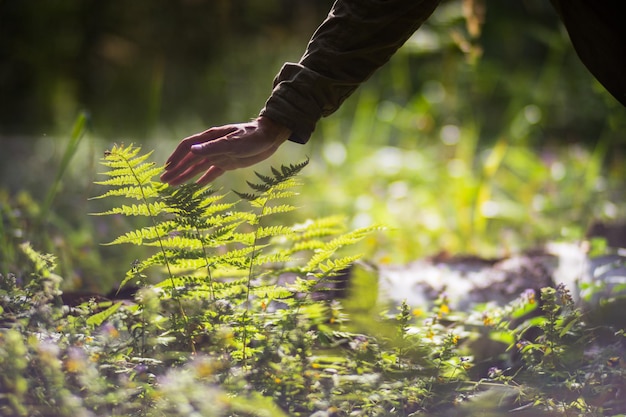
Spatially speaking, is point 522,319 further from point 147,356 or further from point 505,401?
point 147,356

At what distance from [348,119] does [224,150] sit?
5.12 meters

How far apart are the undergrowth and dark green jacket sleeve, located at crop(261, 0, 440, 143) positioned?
0.52 ft

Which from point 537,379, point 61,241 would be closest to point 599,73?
point 537,379

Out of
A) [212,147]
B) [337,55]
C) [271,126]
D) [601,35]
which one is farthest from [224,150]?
[601,35]

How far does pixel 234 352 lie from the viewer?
6.49 feet

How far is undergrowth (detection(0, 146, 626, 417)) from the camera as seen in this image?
183 centimetres

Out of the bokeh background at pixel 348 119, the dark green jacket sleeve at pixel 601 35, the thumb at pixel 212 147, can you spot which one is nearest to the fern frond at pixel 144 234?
the thumb at pixel 212 147

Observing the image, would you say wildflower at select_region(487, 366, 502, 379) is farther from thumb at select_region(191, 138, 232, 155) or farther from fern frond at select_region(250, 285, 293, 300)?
thumb at select_region(191, 138, 232, 155)

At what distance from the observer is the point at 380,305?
2.63 metres

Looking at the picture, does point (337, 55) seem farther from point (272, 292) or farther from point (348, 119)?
point (348, 119)

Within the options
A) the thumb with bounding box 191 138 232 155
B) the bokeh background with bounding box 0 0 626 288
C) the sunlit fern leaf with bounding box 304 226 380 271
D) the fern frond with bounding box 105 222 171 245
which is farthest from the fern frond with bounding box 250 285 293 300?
the bokeh background with bounding box 0 0 626 288

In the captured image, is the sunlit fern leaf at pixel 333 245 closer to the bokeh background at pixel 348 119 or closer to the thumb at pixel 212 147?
the thumb at pixel 212 147

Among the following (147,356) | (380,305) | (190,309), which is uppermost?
(380,305)

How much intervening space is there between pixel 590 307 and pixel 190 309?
1.32 m
